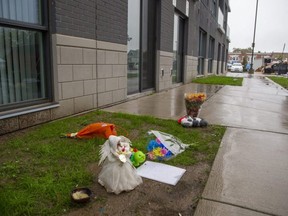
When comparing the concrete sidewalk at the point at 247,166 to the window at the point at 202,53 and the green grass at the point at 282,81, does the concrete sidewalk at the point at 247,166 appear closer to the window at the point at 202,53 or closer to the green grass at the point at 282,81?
the green grass at the point at 282,81

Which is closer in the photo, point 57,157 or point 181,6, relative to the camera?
point 57,157

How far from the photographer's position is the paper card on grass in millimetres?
2641

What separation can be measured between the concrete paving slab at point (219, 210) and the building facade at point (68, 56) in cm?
299

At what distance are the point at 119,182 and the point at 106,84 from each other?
164 inches

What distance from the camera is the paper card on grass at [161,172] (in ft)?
8.66

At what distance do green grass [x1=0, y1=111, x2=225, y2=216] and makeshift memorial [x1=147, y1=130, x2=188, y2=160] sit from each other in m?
0.09

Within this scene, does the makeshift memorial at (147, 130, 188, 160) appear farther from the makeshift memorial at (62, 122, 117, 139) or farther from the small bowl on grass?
the small bowl on grass

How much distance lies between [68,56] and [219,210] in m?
3.81

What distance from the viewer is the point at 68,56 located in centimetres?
492

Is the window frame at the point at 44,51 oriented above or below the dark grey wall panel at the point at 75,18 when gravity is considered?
below

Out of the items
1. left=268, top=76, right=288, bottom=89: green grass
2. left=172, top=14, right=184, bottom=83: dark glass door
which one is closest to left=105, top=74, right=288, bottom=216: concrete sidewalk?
left=172, top=14, right=184, bottom=83: dark glass door

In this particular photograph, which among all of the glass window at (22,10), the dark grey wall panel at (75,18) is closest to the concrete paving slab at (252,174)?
the dark grey wall panel at (75,18)

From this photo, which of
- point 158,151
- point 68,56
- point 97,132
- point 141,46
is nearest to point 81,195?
point 158,151

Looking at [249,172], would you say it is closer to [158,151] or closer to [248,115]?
[158,151]
